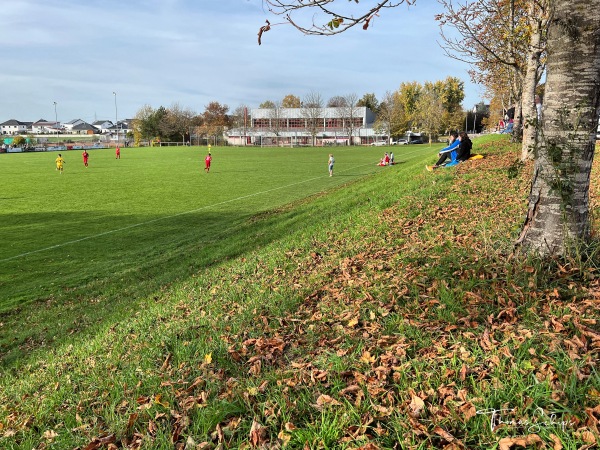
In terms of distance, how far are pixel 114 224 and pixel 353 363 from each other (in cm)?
1636

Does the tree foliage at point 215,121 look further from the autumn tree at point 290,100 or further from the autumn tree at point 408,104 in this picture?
the autumn tree at point 408,104

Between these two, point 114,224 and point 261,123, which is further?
point 261,123

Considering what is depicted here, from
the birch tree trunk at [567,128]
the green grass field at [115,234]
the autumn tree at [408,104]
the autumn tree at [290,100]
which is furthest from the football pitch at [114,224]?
the autumn tree at [290,100]

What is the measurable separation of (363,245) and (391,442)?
4.88 m

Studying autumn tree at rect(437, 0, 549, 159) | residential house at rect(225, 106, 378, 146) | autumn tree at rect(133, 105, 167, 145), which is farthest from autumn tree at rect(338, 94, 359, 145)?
autumn tree at rect(437, 0, 549, 159)

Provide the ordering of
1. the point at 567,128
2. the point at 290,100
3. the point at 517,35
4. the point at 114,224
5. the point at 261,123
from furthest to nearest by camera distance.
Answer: the point at 290,100 < the point at 261,123 < the point at 114,224 < the point at 517,35 < the point at 567,128

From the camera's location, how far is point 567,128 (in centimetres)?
418

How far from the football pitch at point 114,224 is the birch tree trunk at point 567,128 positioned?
317 inches

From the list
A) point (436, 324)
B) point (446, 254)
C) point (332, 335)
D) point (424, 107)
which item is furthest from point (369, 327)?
point (424, 107)

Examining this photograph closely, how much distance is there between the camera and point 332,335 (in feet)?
13.6

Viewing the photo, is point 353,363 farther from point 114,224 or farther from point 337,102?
point 337,102

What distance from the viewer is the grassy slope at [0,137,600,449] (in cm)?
268

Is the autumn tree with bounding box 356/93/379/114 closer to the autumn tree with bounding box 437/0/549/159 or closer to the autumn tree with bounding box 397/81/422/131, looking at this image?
the autumn tree with bounding box 397/81/422/131

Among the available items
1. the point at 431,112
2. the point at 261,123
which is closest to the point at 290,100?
the point at 261,123
